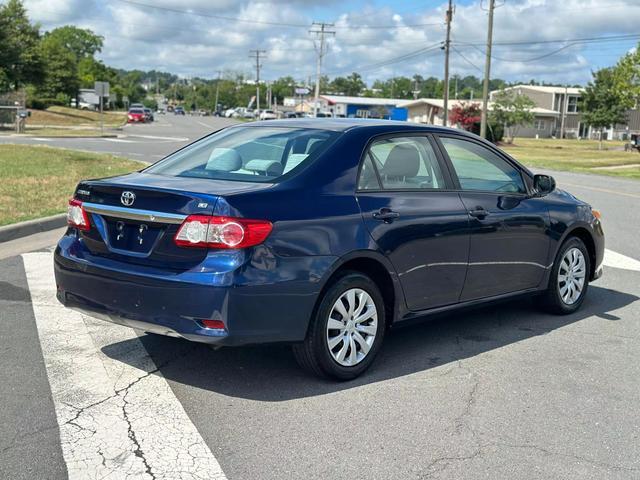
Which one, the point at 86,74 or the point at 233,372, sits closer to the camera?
the point at 233,372

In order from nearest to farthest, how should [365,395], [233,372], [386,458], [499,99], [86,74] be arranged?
[386,458]
[365,395]
[233,372]
[499,99]
[86,74]

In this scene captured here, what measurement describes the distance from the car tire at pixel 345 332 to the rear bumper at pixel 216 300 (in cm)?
15

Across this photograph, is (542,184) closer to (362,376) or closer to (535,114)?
(362,376)

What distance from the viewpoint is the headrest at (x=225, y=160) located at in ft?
17.4

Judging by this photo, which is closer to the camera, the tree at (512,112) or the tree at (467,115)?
the tree at (467,115)

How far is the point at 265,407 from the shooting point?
456cm

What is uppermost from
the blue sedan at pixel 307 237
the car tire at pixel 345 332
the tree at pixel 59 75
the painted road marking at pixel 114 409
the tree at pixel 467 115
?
the tree at pixel 59 75

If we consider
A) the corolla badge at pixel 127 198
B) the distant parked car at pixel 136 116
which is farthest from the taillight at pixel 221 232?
the distant parked car at pixel 136 116

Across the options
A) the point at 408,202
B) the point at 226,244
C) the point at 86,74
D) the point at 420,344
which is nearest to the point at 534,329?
the point at 420,344

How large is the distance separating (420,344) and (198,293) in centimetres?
221

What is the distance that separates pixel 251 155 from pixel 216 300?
1414 mm

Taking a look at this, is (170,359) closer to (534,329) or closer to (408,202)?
(408,202)

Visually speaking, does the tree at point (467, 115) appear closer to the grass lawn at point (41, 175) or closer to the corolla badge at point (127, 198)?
the grass lawn at point (41, 175)

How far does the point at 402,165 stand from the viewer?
5.57 m
